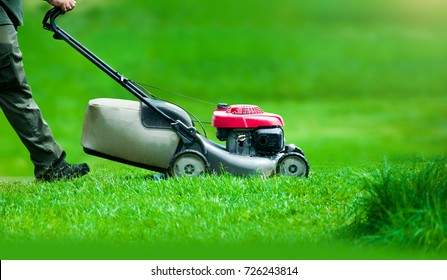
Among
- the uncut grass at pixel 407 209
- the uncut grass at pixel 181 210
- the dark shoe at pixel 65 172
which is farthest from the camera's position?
the dark shoe at pixel 65 172

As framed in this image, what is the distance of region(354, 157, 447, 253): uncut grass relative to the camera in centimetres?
352

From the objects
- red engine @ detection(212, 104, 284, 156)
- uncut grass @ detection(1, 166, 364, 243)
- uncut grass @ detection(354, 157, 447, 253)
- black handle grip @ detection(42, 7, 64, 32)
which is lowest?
uncut grass @ detection(1, 166, 364, 243)

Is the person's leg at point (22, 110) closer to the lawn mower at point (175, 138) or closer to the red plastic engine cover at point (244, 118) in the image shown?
the lawn mower at point (175, 138)

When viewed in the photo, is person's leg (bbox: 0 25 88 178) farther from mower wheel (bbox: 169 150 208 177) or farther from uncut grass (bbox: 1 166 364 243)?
mower wheel (bbox: 169 150 208 177)

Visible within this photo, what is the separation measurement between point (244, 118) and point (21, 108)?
129cm

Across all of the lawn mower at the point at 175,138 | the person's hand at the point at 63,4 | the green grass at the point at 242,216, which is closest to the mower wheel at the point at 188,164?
the lawn mower at the point at 175,138

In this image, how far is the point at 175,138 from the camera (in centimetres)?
484

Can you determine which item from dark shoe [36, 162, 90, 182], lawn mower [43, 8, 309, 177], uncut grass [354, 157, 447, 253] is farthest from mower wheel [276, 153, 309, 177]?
dark shoe [36, 162, 90, 182]

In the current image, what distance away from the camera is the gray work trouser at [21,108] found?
15.8ft

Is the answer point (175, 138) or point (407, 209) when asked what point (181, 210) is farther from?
point (407, 209)

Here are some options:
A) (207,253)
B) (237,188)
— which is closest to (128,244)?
(207,253)

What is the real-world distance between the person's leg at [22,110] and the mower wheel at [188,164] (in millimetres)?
783

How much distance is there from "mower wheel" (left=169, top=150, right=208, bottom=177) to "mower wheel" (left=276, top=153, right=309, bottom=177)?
43 centimetres

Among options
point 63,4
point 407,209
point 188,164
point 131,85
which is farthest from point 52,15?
point 407,209
